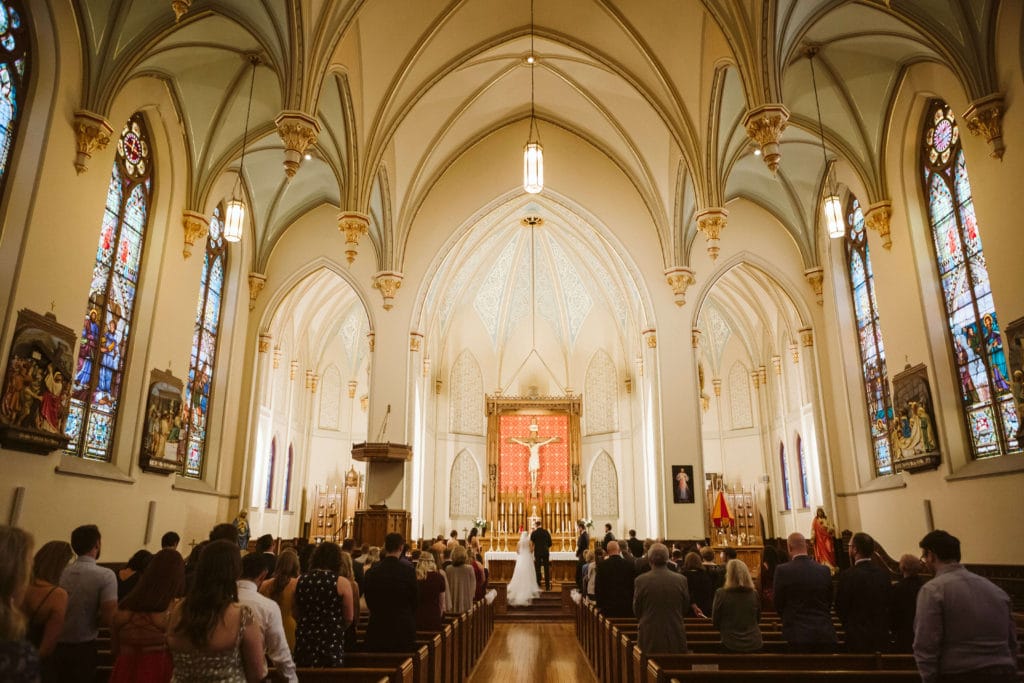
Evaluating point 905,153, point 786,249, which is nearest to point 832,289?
point 786,249

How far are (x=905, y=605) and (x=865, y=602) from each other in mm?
384

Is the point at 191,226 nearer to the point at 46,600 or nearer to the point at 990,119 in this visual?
the point at 46,600

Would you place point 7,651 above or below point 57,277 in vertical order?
below

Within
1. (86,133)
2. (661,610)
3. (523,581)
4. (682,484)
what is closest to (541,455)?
(682,484)

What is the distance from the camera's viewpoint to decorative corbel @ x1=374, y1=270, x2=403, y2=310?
55.3ft

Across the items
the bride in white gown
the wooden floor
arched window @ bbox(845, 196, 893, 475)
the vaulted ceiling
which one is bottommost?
the wooden floor

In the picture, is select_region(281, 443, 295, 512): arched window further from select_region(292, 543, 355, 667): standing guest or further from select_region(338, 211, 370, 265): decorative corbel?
select_region(292, 543, 355, 667): standing guest

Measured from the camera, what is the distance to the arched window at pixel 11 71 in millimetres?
8953

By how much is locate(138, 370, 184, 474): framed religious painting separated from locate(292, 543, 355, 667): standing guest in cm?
949

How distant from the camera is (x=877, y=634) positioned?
17.0ft

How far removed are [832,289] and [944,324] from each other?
15.9 ft

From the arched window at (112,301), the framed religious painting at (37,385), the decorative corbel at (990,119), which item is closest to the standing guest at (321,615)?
the framed religious painting at (37,385)

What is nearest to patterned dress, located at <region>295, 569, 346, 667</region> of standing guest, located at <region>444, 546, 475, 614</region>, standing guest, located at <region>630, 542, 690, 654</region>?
standing guest, located at <region>630, 542, 690, 654</region>

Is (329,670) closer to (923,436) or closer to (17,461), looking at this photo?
(17,461)
